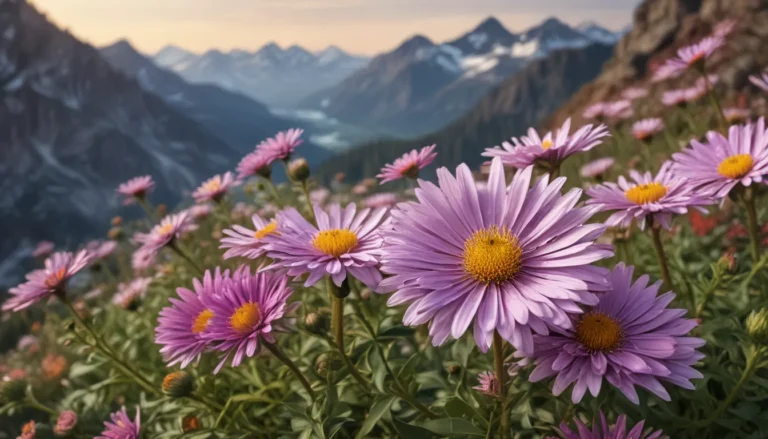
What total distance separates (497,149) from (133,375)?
161 cm

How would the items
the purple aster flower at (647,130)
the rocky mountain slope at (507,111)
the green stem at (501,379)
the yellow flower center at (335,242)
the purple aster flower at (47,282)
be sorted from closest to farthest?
the green stem at (501,379)
the yellow flower center at (335,242)
the purple aster flower at (47,282)
the purple aster flower at (647,130)
the rocky mountain slope at (507,111)

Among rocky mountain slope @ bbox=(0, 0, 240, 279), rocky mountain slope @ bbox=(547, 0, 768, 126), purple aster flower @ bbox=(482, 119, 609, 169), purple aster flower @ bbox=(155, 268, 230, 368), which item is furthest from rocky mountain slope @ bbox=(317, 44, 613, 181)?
purple aster flower @ bbox=(155, 268, 230, 368)

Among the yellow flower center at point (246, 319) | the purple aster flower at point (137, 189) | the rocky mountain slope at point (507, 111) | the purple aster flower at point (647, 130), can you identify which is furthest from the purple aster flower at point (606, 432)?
the rocky mountain slope at point (507, 111)

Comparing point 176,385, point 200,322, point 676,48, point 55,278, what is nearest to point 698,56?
point 200,322

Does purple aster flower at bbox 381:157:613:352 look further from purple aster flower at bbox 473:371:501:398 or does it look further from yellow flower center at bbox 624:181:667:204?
yellow flower center at bbox 624:181:667:204

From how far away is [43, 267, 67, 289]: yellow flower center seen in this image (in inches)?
80.3

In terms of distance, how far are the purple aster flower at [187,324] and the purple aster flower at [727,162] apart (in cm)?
153

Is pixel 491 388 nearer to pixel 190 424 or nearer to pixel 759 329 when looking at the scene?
pixel 759 329

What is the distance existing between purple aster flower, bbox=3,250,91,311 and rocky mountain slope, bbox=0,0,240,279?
4271 inches

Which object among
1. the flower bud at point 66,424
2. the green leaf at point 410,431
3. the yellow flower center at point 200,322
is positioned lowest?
the flower bud at point 66,424

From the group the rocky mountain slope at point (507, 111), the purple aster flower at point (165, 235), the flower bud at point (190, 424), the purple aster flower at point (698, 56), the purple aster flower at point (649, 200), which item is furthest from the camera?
the rocky mountain slope at point (507, 111)

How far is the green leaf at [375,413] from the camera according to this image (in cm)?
132

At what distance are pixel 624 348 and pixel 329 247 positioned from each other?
0.77 metres

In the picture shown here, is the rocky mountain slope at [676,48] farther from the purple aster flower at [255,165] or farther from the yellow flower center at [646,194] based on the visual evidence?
the purple aster flower at [255,165]
